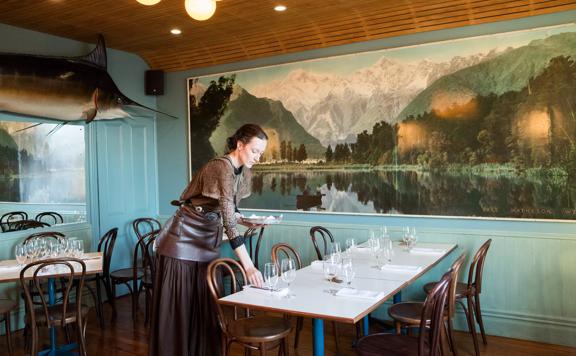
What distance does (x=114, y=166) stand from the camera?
250 inches

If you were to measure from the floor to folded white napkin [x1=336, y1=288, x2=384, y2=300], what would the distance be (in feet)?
4.83

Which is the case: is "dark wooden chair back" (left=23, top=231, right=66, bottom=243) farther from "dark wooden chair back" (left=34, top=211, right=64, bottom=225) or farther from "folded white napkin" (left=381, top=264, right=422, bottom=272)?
"folded white napkin" (left=381, top=264, right=422, bottom=272)

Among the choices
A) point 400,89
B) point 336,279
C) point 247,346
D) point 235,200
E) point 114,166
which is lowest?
point 247,346

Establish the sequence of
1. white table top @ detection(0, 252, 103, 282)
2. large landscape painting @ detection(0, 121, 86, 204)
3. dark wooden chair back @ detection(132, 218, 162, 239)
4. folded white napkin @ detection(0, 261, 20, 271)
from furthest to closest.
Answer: dark wooden chair back @ detection(132, 218, 162, 239) → large landscape painting @ detection(0, 121, 86, 204) → folded white napkin @ detection(0, 261, 20, 271) → white table top @ detection(0, 252, 103, 282)

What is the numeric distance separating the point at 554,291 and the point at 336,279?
2308 mm

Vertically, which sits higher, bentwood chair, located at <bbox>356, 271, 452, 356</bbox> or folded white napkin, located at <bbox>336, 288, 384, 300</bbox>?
folded white napkin, located at <bbox>336, 288, 384, 300</bbox>

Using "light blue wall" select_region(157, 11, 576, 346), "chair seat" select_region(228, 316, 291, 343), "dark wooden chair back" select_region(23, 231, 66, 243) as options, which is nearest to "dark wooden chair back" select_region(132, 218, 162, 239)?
"dark wooden chair back" select_region(23, 231, 66, 243)

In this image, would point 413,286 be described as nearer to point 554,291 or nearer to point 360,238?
point 360,238

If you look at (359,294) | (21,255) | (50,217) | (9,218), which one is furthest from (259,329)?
(50,217)

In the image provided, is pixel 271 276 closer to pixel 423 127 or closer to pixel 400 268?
pixel 400 268

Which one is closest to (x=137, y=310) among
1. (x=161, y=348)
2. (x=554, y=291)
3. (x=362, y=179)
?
(x=161, y=348)

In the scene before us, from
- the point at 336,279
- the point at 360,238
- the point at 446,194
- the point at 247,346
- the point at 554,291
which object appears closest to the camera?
the point at 247,346

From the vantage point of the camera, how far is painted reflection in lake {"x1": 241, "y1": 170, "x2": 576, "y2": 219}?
446 cm

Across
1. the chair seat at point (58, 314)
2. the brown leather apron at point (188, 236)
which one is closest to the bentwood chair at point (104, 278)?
the chair seat at point (58, 314)
